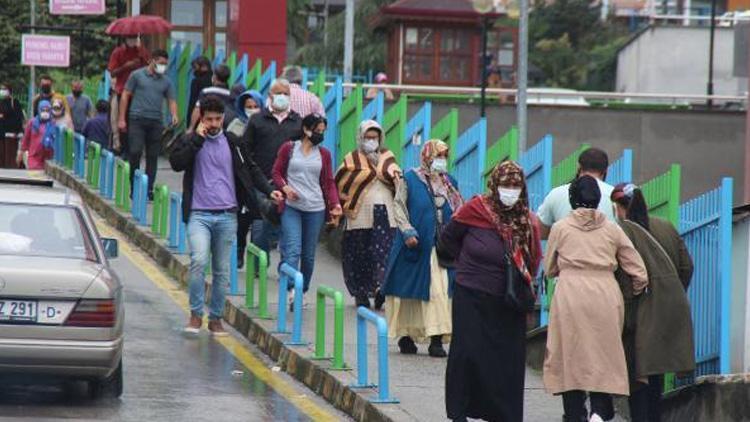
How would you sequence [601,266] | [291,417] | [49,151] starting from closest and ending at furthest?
[601,266] → [291,417] → [49,151]

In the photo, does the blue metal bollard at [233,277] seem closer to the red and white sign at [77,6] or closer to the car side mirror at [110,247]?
the car side mirror at [110,247]

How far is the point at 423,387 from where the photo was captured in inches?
508

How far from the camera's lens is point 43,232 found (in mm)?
12156

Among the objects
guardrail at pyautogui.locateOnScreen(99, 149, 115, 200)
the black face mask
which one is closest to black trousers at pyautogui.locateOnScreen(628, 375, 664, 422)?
the black face mask

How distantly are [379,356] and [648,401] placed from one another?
5.48 ft

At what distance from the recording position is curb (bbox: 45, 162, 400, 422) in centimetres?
1222

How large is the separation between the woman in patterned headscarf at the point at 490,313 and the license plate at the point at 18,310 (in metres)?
2.47

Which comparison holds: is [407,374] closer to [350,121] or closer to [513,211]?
[513,211]

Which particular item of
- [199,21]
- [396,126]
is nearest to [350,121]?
[396,126]

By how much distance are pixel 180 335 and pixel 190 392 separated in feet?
8.50

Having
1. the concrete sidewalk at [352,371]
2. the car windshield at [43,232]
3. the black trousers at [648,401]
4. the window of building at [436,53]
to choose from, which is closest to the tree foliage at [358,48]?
the window of building at [436,53]

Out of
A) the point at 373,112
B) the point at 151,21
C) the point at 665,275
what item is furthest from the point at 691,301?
the point at 151,21

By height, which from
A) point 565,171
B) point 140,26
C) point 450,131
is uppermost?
point 140,26

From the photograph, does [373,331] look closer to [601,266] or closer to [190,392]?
[190,392]
